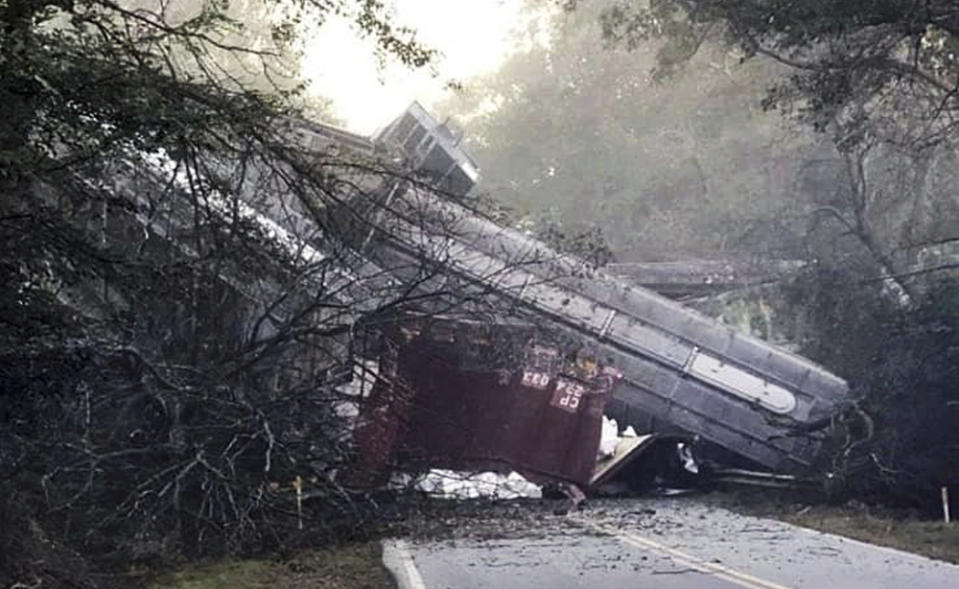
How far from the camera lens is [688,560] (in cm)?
1083

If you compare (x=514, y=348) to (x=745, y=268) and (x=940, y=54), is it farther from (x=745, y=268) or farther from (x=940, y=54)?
(x=745, y=268)

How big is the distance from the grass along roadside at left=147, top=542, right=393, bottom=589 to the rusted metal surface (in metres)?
2.43

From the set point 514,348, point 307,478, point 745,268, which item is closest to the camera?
point 307,478

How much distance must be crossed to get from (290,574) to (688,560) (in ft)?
11.2

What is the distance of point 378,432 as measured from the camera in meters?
13.5

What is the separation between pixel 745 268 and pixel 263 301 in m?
13.1

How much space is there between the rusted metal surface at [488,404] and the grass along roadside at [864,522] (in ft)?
7.38

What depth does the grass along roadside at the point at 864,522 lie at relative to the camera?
12.2 meters

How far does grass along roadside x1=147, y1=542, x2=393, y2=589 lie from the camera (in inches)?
378

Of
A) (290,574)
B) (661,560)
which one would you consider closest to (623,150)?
(661,560)

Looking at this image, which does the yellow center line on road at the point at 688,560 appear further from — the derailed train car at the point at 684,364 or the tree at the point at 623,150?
the tree at the point at 623,150

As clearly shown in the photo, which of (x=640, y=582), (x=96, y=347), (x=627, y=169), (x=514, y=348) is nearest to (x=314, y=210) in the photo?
(x=96, y=347)

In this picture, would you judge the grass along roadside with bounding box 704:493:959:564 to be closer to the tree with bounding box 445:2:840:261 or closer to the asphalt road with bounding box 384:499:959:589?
the asphalt road with bounding box 384:499:959:589

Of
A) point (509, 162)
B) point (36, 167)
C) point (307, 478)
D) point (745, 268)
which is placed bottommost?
point (307, 478)
